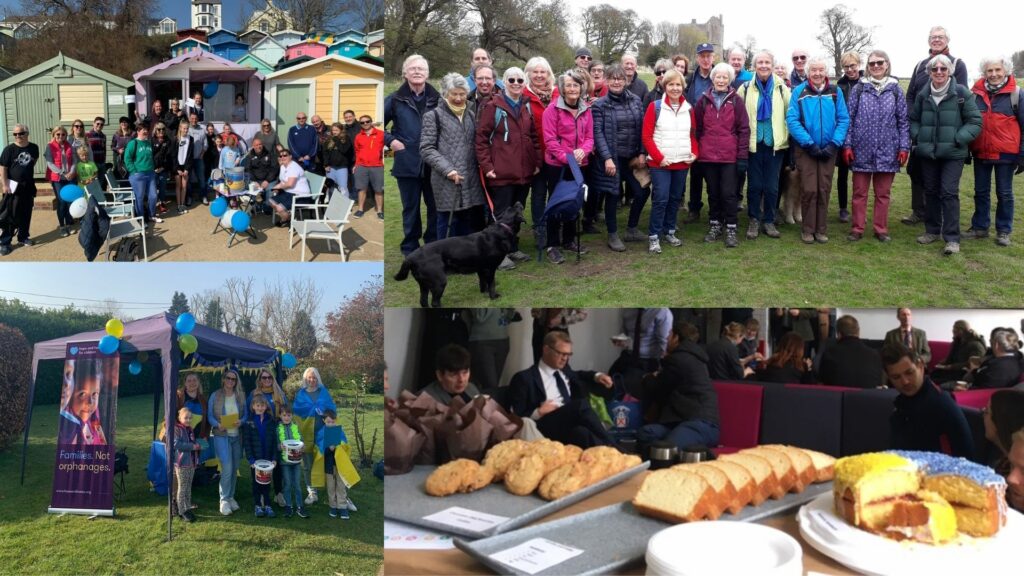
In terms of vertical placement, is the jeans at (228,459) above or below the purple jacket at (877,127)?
below

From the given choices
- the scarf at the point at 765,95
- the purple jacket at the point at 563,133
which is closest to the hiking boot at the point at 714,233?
the scarf at the point at 765,95

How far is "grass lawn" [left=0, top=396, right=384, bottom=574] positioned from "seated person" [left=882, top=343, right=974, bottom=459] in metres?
3.13

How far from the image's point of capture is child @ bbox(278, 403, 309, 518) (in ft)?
16.6

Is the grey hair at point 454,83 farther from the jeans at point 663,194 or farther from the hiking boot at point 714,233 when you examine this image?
the hiking boot at point 714,233

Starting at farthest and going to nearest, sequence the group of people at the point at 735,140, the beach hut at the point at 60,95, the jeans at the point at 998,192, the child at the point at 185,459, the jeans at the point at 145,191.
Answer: the jeans at the point at 998,192
the child at the point at 185,459
the group of people at the point at 735,140
the jeans at the point at 145,191
the beach hut at the point at 60,95

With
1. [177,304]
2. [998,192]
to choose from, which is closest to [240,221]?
[177,304]

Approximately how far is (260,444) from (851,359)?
376 centimetres

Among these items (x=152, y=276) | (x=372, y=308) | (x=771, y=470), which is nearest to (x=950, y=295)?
(x=372, y=308)

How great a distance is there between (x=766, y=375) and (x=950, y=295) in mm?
3011

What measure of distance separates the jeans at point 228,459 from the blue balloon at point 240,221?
1219 millimetres

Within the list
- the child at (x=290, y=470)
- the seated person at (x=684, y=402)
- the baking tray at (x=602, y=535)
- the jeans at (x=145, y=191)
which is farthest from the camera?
the child at (x=290, y=470)

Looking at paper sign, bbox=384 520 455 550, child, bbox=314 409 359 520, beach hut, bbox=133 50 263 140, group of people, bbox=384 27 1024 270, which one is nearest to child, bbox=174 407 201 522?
child, bbox=314 409 359 520

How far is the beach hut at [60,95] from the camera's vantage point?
409 centimetres

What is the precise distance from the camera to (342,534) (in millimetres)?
5148
